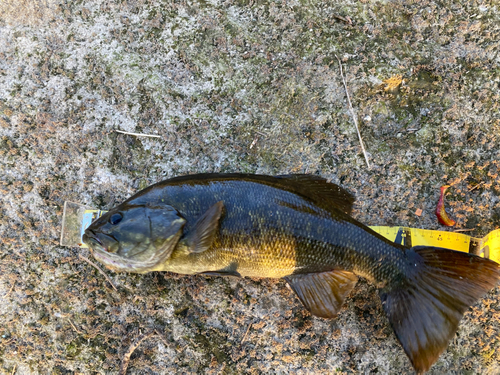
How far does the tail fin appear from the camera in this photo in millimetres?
2445

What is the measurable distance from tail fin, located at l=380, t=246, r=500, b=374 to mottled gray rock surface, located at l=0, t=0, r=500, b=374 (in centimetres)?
45

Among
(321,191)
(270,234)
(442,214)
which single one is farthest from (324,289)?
(442,214)


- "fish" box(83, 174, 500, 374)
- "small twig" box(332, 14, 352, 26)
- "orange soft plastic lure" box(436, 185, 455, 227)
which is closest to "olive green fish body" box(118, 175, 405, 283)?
"fish" box(83, 174, 500, 374)

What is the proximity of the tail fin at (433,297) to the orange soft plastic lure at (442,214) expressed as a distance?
0.59 meters

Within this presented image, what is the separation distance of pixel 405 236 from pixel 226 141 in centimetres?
198

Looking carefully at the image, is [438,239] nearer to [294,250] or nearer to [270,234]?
[294,250]

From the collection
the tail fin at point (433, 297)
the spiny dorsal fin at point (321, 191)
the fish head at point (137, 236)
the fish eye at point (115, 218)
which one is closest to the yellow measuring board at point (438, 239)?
the tail fin at point (433, 297)

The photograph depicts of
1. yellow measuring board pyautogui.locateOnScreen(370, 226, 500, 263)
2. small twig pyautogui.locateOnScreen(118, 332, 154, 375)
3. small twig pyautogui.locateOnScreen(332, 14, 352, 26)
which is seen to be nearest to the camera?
small twig pyautogui.locateOnScreen(118, 332, 154, 375)

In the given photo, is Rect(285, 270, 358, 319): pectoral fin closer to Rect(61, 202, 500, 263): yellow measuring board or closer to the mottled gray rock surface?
the mottled gray rock surface

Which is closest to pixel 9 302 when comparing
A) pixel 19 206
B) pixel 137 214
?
pixel 19 206

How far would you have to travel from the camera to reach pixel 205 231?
7.58 feet

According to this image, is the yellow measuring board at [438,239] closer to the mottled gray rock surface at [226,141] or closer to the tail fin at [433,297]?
the mottled gray rock surface at [226,141]

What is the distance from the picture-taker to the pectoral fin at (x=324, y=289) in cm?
255

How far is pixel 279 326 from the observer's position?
292 cm
